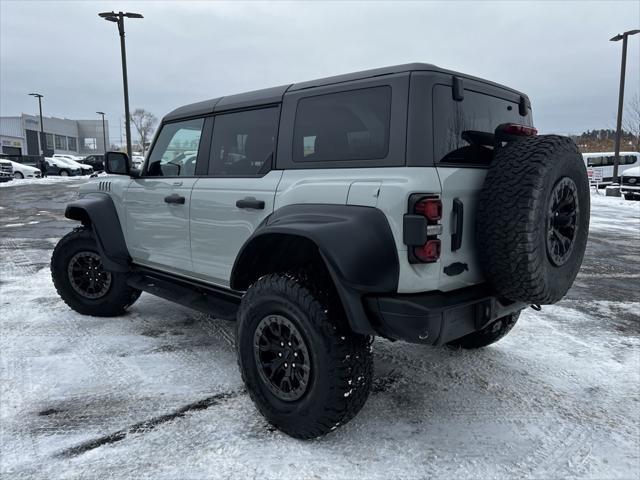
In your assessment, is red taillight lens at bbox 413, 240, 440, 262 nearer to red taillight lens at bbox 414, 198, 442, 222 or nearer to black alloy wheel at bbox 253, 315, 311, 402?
red taillight lens at bbox 414, 198, 442, 222

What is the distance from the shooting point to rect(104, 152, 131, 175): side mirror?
4074 mm

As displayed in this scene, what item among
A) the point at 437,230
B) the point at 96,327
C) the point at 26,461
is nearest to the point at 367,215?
the point at 437,230

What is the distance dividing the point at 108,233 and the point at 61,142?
90.0 metres

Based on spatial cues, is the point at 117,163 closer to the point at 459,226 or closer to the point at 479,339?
the point at 459,226

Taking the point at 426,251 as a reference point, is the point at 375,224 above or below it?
above

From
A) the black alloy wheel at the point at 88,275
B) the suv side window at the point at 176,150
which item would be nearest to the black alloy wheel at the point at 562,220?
the suv side window at the point at 176,150

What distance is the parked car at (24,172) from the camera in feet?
99.3

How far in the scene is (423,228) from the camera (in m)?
2.24

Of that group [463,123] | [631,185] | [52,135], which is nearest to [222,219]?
[463,123]

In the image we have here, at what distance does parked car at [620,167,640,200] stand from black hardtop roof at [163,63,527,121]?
18672mm

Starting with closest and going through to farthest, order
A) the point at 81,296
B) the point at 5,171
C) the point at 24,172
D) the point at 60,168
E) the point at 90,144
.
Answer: the point at 81,296 < the point at 5,171 < the point at 24,172 < the point at 60,168 < the point at 90,144

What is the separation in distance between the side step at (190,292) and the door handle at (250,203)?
0.68 m

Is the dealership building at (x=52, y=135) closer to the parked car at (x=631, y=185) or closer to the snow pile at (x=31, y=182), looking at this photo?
the snow pile at (x=31, y=182)

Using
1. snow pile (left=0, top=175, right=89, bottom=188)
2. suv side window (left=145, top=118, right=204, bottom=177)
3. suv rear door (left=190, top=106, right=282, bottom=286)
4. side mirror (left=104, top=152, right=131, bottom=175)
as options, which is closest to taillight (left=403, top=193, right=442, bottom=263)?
suv rear door (left=190, top=106, right=282, bottom=286)
